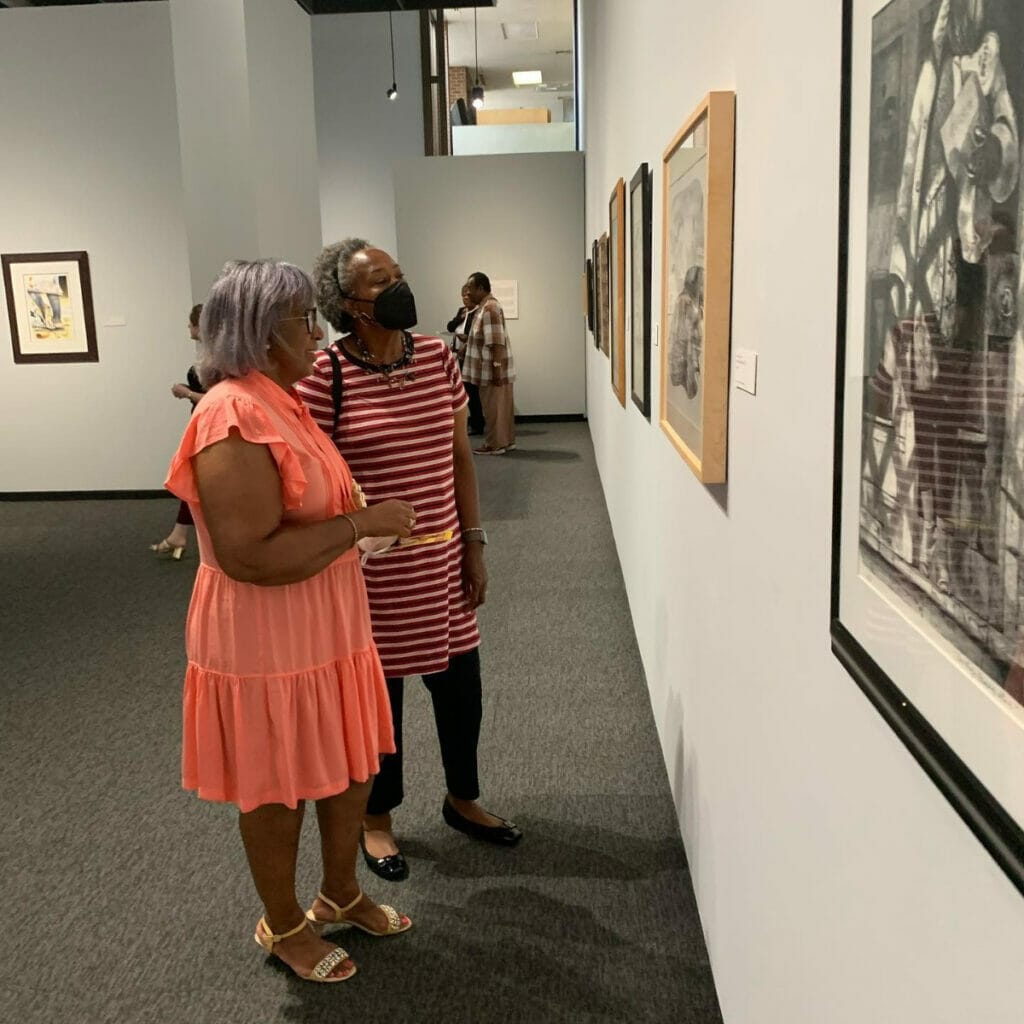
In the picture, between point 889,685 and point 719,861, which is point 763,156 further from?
point 719,861

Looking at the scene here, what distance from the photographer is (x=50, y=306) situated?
840 cm

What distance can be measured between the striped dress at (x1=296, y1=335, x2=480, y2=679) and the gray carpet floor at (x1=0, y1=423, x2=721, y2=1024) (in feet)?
2.33

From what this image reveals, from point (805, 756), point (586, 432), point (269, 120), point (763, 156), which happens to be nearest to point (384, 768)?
point (805, 756)

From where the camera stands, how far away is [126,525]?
7.66 m

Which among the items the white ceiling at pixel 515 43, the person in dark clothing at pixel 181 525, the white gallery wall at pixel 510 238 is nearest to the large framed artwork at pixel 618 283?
the person in dark clothing at pixel 181 525

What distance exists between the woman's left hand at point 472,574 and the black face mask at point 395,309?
693 mm

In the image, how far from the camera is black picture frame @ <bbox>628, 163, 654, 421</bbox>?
3346 mm

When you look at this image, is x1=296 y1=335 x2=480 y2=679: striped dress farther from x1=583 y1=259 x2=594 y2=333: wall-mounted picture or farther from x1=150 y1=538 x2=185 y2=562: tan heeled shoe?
x1=583 y1=259 x2=594 y2=333: wall-mounted picture

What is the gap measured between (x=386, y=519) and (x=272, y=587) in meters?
0.29

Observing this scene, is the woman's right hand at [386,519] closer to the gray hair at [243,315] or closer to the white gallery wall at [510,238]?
the gray hair at [243,315]

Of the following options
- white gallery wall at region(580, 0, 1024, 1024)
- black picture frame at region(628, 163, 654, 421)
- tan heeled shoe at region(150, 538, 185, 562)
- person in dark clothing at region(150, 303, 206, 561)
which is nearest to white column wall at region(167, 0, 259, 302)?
person in dark clothing at region(150, 303, 206, 561)

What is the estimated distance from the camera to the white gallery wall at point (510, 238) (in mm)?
11984

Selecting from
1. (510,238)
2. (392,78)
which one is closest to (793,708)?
(510,238)

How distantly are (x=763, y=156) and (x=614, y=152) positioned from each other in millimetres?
3926
